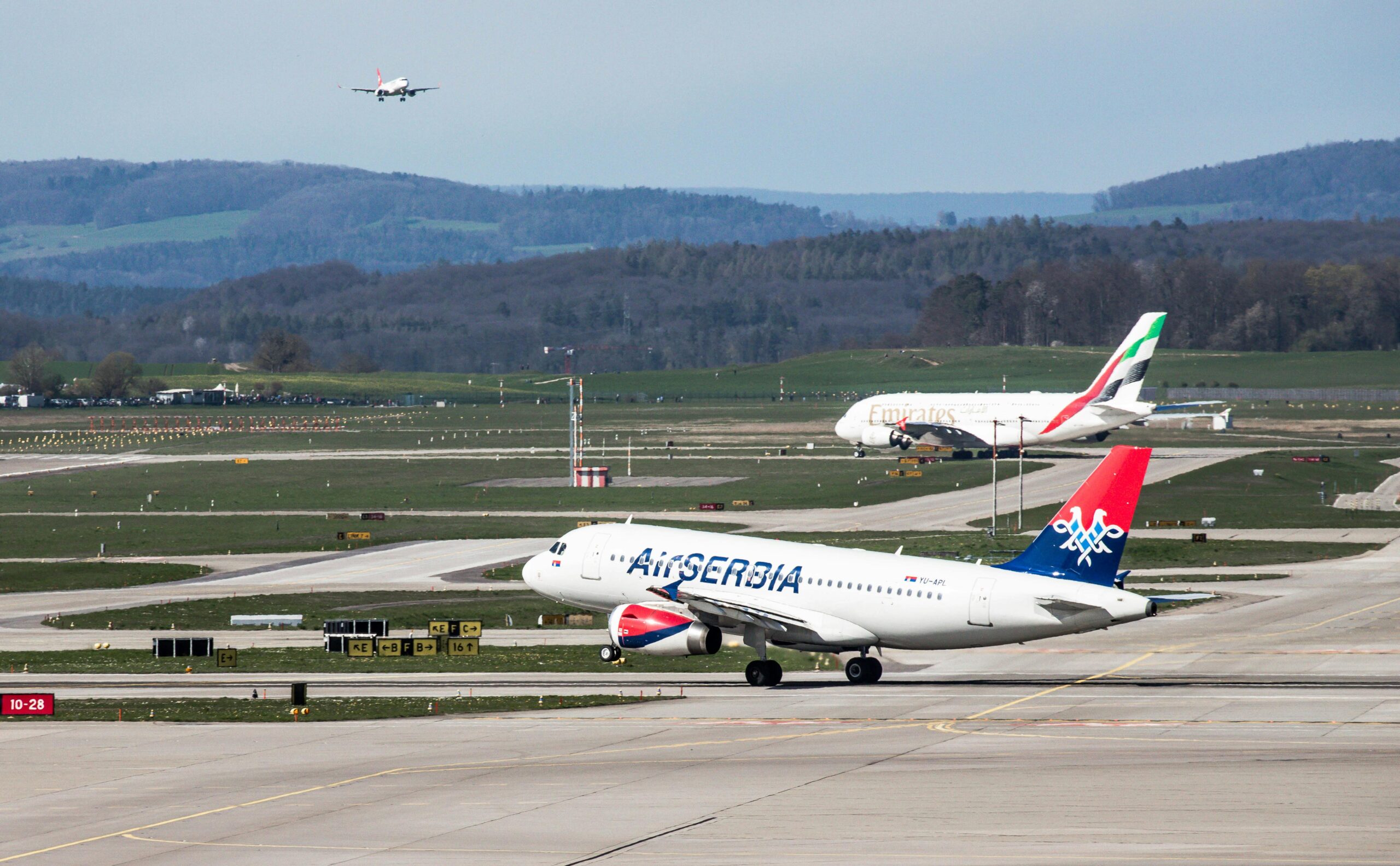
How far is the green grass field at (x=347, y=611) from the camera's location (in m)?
65.3

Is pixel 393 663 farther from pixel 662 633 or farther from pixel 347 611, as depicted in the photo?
pixel 347 611

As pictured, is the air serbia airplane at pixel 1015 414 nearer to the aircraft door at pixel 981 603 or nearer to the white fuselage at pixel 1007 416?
the white fuselage at pixel 1007 416

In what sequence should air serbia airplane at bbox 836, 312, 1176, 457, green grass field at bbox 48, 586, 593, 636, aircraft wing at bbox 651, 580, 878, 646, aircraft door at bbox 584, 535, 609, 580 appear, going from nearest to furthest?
aircraft wing at bbox 651, 580, 878, 646
aircraft door at bbox 584, 535, 609, 580
green grass field at bbox 48, 586, 593, 636
air serbia airplane at bbox 836, 312, 1176, 457

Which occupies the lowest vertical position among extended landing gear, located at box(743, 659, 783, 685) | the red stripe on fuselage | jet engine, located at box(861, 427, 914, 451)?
extended landing gear, located at box(743, 659, 783, 685)

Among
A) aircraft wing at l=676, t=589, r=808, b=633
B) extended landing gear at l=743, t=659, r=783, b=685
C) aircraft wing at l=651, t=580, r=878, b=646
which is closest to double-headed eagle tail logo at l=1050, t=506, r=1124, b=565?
aircraft wing at l=651, t=580, r=878, b=646

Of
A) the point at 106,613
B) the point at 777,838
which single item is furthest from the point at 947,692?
the point at 106,613

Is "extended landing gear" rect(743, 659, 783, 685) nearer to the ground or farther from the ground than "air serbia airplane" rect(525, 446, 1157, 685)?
nearer to the ground

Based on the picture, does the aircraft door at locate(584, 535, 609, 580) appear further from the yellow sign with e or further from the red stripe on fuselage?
the red stripe on fuselage

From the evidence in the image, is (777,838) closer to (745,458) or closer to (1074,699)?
(1074,699)

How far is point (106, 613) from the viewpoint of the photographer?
6731 centimetres

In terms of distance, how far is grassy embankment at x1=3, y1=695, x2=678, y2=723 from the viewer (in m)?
43.0

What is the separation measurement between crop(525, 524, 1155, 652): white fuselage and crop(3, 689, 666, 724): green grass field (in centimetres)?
458

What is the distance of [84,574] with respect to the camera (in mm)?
80500

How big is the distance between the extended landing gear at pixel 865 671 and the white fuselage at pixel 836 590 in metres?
0.87
